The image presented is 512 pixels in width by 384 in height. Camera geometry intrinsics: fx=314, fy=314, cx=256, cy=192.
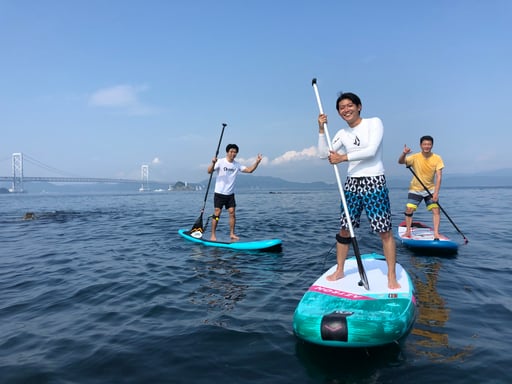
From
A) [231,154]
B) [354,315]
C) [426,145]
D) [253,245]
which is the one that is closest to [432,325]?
[354,315]

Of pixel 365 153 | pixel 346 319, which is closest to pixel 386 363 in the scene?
pixel 346 319

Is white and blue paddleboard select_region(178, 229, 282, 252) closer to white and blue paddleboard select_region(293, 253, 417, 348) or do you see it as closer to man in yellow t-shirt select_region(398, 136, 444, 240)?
man in yellow t-shirt select_region(398, 136, 444, 240)

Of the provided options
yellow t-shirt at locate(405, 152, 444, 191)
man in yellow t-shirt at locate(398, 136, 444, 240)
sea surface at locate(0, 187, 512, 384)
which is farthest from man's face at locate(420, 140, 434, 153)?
sea surface at locate(0, 187, 512, 384)

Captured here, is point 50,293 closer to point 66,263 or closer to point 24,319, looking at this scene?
point 24,319

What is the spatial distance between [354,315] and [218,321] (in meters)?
1.99

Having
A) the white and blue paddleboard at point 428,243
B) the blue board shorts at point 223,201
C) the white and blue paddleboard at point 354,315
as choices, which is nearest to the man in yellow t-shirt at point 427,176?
the white and blue paddleboard at point 428,243

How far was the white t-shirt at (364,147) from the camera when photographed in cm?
460

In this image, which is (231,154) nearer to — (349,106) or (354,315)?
(349,106)

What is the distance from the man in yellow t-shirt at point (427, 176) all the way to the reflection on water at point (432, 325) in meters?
3.00

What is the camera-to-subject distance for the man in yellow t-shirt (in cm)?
868

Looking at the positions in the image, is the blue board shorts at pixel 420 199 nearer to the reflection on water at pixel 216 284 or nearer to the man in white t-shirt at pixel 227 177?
the man in white t-shirt at pixel 227 177

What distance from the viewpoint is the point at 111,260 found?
8320 mm

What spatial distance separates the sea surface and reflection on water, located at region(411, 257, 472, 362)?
19 mm

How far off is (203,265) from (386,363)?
5.07 m
